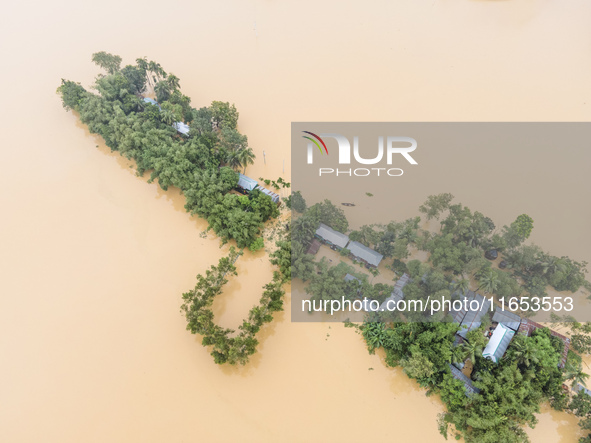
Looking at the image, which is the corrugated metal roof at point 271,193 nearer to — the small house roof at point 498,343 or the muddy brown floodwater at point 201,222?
the muddy brown floodwater at point 201,222

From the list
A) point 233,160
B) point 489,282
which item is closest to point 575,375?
point 489,282

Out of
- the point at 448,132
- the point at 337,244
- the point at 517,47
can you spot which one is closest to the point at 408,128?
the point at 448,132

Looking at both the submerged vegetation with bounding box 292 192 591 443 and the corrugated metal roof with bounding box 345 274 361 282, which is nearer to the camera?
the submerged vegetation with bounding box 292 192 591 443

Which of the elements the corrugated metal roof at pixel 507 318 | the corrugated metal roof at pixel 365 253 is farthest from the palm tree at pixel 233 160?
the corrugated metal roof at pixel 507 318

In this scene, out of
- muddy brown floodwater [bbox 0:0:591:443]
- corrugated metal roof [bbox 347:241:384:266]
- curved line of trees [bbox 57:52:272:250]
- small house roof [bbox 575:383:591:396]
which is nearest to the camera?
small house roof [bbox 575:383:591:396]

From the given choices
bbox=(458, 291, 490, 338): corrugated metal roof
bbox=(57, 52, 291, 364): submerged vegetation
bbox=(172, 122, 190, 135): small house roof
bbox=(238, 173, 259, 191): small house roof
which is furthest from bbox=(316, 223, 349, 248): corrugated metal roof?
bbox=(172, 122, 190, 135): small house roof

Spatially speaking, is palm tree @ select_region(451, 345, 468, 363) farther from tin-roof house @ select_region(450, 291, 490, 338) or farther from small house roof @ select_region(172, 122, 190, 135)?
small house roof @ select_region(172, 122, 190, 135)
